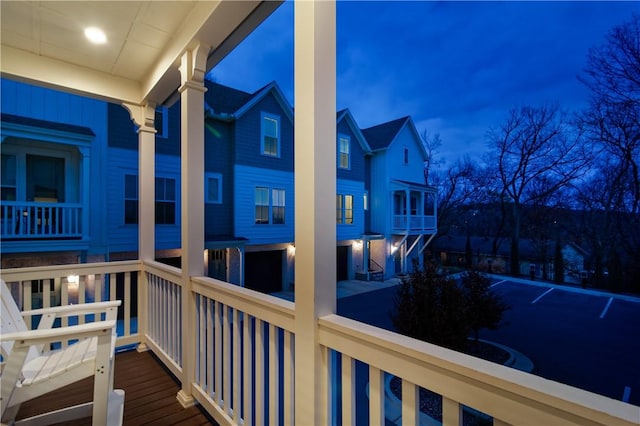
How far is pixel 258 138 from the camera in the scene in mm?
3664

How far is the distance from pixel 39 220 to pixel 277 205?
11.8ft

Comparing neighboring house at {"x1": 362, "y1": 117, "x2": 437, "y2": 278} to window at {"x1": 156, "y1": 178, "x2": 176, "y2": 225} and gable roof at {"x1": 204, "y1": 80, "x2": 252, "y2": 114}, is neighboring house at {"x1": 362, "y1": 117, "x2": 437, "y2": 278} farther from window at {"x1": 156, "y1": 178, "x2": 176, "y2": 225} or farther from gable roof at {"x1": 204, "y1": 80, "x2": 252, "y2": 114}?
window at {"x1": 156, "y1": 178, "x2": 176, "y2": 225}

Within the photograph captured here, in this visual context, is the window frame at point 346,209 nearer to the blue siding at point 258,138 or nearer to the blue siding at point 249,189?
the blue siding at point 249,189

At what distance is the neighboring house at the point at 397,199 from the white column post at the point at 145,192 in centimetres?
212

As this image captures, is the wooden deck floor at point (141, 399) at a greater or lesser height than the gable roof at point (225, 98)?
lesser

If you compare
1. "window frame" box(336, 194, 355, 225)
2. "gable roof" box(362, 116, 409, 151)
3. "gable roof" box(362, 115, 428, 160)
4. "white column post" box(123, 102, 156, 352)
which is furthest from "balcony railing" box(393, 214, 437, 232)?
"white column post" box(123, 102, 156, 352)

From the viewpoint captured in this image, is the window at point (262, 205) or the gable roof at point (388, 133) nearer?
the gable roof at point (388, 133)

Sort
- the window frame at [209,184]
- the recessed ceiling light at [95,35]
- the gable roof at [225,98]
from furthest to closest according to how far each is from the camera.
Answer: the gable roof at [225,98], the window frame at [209,184], the recessed ceiling light at [95,35]

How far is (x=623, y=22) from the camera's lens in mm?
1492

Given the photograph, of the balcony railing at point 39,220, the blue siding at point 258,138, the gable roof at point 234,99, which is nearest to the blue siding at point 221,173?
the blue siding at point 258,138

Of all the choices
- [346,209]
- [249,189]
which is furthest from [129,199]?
[346,209]

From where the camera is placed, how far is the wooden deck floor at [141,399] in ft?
6.27

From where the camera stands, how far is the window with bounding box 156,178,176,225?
4.27m

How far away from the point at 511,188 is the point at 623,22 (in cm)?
91
